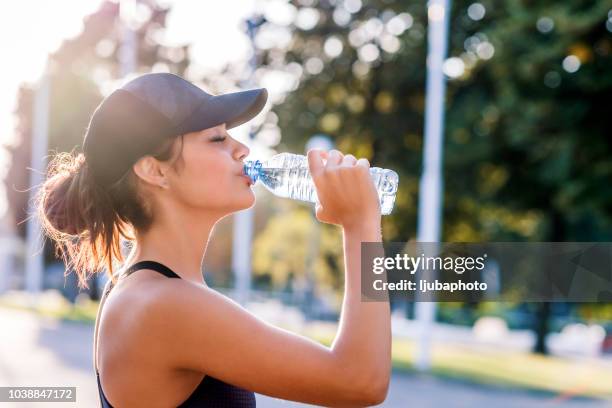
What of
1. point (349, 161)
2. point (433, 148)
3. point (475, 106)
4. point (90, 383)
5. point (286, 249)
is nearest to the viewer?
point (349, 161)

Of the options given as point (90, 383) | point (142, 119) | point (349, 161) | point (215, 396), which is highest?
point (142, 119)

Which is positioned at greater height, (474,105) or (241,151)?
(474,105)

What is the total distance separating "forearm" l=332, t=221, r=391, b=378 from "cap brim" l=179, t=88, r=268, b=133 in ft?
1.50

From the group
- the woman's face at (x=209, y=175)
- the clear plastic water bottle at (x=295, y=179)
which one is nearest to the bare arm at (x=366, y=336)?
the woman's face at (x=209, y=175)

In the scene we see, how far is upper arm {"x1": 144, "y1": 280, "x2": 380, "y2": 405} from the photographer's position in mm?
1759

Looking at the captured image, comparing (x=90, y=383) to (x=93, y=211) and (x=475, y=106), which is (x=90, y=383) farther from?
(x=475, y=106)

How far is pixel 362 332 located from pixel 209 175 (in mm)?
531

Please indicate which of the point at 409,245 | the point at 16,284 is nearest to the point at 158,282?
the point at 409,245

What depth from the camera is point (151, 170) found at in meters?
2.03

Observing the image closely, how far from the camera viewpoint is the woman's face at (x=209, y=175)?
6.64ft

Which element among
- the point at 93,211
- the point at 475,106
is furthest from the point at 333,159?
the point at 475,106

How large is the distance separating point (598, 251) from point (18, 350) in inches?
433

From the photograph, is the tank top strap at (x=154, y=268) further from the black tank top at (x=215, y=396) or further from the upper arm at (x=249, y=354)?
the black tank top at (x=215, y=396)

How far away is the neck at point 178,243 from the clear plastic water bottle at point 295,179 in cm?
59
